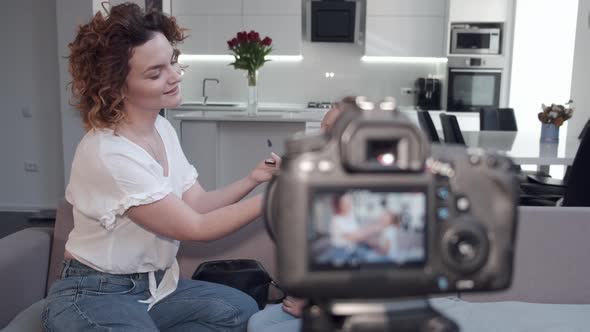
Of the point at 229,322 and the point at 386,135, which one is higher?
the point at 386,135

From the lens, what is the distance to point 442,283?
1.91 ft

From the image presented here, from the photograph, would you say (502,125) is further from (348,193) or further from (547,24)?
(348,193)

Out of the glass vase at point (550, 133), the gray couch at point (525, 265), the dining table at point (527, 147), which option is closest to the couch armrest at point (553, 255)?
the gray couch at point (525, 265)

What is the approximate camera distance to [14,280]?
62.3 inches

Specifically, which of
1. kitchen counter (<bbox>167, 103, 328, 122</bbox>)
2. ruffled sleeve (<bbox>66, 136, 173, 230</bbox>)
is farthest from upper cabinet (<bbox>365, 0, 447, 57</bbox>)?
ruffled sleeve (<bbox>66, 136, 173, 230</bbox>)

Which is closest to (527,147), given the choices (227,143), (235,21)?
(227,143)

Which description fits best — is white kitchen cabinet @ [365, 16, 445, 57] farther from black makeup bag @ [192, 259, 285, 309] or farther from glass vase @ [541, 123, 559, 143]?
black makeup bag @ [192, 259, 285, 309]

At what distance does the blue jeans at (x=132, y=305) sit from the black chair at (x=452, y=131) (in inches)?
77.3

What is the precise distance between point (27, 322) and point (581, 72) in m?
4.78

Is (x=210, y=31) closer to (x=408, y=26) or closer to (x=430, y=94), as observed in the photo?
(x=408, y=26)

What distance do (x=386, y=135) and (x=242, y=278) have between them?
1.23 metres

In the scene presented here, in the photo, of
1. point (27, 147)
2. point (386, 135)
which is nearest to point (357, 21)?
point (27, 147)

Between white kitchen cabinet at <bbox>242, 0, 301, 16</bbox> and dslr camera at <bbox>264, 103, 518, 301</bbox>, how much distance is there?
5.06 meters

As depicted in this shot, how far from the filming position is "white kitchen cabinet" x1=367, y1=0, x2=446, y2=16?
5.37 metres
